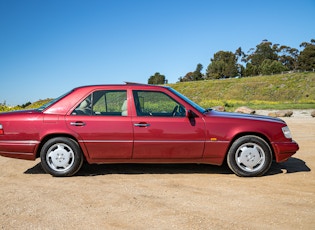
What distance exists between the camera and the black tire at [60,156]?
5012 millimetres

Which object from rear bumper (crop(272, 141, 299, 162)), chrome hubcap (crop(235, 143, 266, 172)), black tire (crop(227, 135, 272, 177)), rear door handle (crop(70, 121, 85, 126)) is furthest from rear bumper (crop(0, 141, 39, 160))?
rear bumper (crop(272, 141, 299, 162))

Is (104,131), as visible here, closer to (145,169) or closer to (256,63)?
(145,169)

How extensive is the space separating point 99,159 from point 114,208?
5.29 feet

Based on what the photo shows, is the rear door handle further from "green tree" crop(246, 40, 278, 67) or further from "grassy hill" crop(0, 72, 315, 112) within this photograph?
"green tree" crop(246, 40, 278, 67)

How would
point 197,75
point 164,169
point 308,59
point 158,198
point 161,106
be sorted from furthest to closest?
point 197,75
point 308,59
point 164,169
point 161,106
point 158,198

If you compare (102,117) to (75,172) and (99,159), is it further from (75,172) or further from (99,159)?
(75,172)

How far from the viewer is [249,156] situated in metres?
5.05

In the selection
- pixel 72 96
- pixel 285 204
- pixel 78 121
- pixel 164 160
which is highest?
pixel 72 96

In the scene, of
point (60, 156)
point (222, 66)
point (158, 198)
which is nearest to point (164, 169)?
point (158, 198)

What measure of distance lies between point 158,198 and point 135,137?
131 cm

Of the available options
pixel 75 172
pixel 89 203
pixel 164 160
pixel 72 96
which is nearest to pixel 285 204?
pixel 164 160

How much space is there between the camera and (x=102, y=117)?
506 centimetres

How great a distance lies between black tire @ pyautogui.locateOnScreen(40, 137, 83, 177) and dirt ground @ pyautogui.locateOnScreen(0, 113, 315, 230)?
160mm

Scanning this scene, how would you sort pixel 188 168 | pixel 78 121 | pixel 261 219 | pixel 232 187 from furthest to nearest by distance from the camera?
1. pixel 188 168
2. pixel 78 121
3. pixel 232 187
4. pixel 261 219
